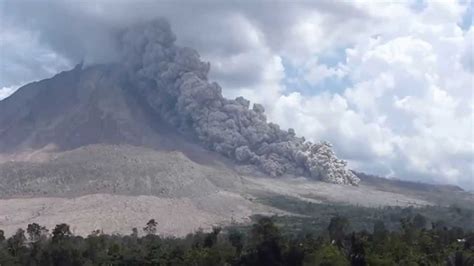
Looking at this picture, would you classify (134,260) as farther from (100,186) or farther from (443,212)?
(443,212)

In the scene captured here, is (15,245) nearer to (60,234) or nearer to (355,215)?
(60,234)

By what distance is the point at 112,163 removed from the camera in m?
184

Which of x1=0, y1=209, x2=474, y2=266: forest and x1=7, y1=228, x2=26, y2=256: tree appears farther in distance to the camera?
x1=7, y1=228, x2=26, y2=256: tree

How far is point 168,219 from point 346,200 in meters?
57.6

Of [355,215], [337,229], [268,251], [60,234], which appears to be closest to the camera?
[268,251]

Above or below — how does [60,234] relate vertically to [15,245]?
above

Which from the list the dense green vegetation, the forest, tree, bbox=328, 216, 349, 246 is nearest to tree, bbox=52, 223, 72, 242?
the forest

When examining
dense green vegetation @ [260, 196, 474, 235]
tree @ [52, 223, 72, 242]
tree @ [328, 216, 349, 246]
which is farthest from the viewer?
dense green vegetation @ [260, 196, 474, 235]

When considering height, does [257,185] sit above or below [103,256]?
above

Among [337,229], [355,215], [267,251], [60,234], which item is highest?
[355,215]

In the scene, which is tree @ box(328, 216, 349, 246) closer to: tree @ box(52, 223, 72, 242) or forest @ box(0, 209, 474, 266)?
forest @ box(0, 209, 474, 266)

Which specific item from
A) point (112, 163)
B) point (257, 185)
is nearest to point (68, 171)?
point (112, 163)

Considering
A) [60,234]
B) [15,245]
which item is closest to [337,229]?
[60,234]

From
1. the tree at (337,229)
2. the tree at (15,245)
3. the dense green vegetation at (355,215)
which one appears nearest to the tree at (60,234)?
the tree at (15,245)
